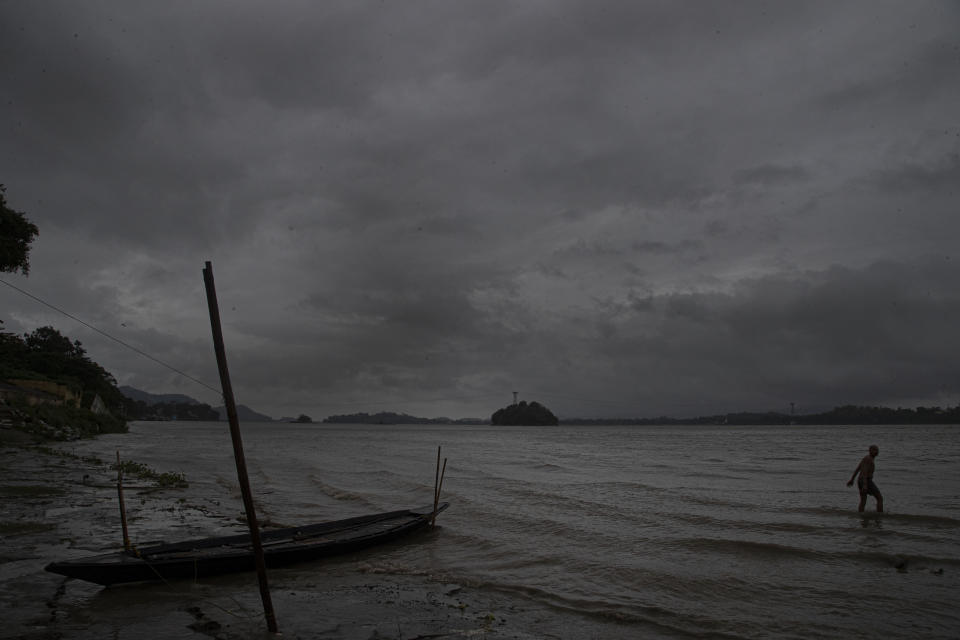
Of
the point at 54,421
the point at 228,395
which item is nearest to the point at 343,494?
the point at 228,395

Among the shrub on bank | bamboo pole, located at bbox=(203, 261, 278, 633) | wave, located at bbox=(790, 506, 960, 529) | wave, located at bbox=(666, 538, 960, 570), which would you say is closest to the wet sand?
bamboo pole, located at bbox=(203, 261, 278, 633)

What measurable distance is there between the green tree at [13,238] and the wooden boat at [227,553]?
28.2 metres

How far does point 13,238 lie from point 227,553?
99.3 feet

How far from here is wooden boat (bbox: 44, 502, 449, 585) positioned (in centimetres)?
1054

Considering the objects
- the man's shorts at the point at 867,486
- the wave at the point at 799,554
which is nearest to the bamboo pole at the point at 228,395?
the wave at the point at 799,554

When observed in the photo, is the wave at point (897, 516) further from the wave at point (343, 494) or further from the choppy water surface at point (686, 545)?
the wave at point (343, 494)

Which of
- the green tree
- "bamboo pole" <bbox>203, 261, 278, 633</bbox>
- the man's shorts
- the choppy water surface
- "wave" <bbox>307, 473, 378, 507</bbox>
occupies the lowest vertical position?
"wave" <bbox>307, 473, 378, 507</bbox>

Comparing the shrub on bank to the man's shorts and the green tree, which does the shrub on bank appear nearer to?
the green tree

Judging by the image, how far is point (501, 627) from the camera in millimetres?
9750

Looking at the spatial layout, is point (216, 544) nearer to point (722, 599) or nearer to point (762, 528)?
point (722, 599)

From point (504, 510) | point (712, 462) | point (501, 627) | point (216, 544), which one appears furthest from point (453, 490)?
point (712, 462)

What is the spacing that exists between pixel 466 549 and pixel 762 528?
1015cm

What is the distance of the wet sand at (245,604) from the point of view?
9188 millimetres

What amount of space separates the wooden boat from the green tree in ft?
92.4
